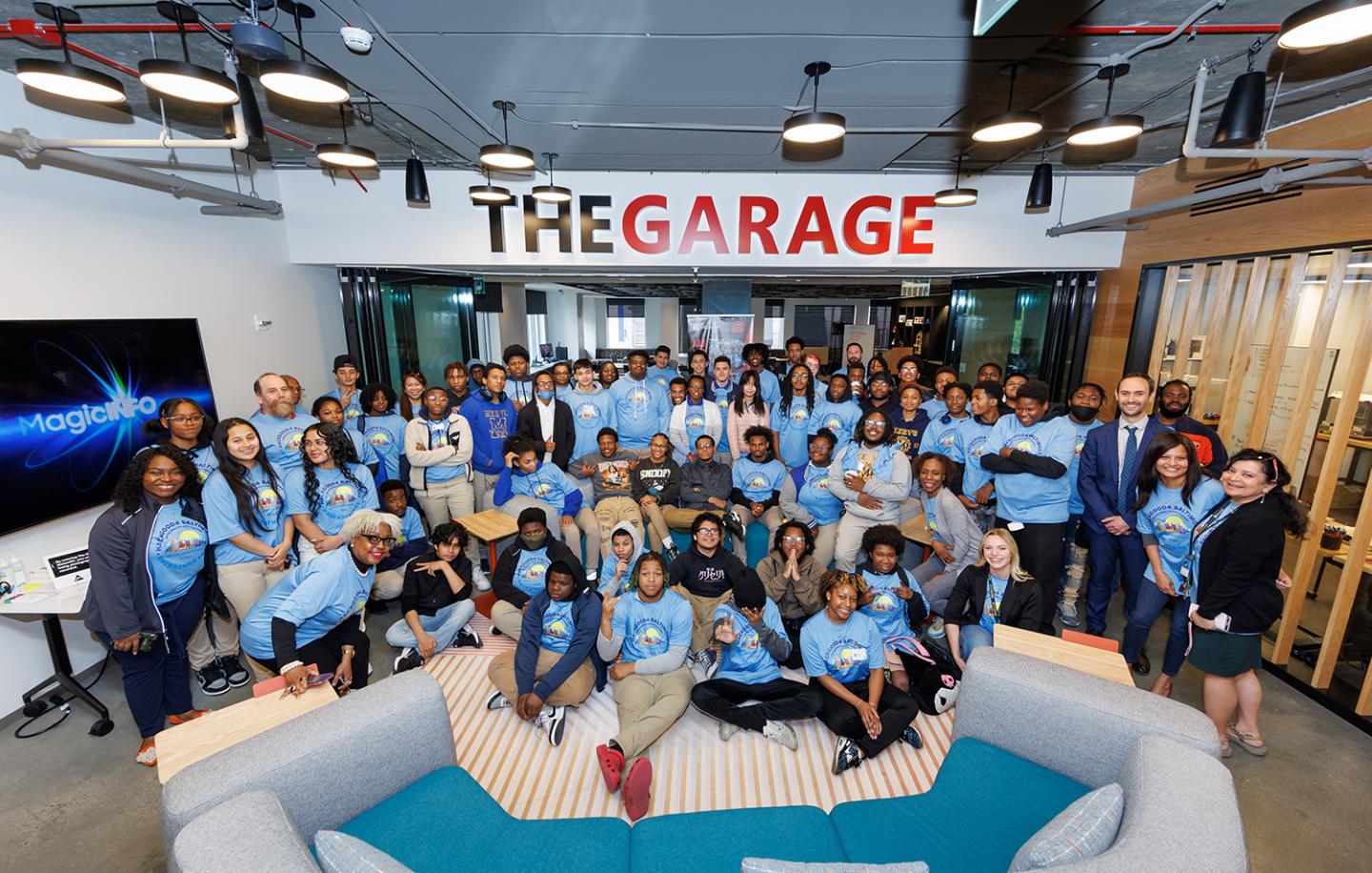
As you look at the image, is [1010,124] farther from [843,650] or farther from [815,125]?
[843,650]

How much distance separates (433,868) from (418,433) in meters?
3.33

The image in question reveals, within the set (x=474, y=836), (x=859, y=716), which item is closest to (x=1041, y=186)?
(x=859, y=716)

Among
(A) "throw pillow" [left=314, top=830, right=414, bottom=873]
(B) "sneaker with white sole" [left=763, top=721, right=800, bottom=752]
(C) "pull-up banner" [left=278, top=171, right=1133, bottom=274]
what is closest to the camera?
(A) "throw pillow" [left=314, top=830, right=414, bottom=873]

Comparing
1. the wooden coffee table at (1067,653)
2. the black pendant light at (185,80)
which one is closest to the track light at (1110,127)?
the wooden coffee table at (1067,653)

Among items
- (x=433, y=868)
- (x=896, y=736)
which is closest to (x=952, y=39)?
(x=896, y=736)

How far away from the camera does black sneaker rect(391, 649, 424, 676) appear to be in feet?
11.9

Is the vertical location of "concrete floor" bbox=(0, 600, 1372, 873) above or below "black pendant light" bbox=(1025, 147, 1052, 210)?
below

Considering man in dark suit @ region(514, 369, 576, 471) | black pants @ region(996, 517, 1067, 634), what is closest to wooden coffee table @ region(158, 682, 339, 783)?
man in dark suit @ region(514, 369, 576, 471)

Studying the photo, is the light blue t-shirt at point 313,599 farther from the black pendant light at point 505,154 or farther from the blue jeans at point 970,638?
the blue jeans at point 970,638

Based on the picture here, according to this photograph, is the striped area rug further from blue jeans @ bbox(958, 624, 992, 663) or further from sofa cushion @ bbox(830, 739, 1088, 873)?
sofa cushion @ bbox(830, 739, 1088, 873)

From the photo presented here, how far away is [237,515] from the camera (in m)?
3.10

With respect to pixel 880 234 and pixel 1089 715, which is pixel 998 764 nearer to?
pixel 1089 715

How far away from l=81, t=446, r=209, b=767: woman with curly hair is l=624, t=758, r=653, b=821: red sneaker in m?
2.41

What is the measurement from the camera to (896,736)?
2971 millimetres
